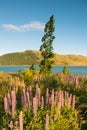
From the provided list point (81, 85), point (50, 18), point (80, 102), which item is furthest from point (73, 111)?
point (50, 18)

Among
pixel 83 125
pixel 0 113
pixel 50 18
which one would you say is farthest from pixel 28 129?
pixel 50 18

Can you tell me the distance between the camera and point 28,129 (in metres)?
6.97

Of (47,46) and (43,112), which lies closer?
(43,112)

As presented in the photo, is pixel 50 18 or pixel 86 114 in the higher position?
pixel 50 18

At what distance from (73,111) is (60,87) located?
6.85 feet

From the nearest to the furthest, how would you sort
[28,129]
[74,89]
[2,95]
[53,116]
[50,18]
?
1. [28,129]
2. [53,116]
3. [2,95]
4. [74,89]
5. [50,18]

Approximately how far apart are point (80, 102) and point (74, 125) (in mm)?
1613

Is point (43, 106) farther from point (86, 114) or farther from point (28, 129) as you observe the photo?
point (86, 114)

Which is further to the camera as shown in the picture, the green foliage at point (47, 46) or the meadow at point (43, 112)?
the green foliage at point (47, 46)

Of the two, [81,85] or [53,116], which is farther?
[81,85]

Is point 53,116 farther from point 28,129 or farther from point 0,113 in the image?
point 0,113

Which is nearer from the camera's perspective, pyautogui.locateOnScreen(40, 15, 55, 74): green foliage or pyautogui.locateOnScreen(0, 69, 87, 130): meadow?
pyautogui.locateOnScreen(0, 69, 87, 130): meadow

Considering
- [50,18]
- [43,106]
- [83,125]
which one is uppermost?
[50,18]

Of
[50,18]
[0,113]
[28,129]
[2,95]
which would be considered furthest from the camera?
[50,18]
